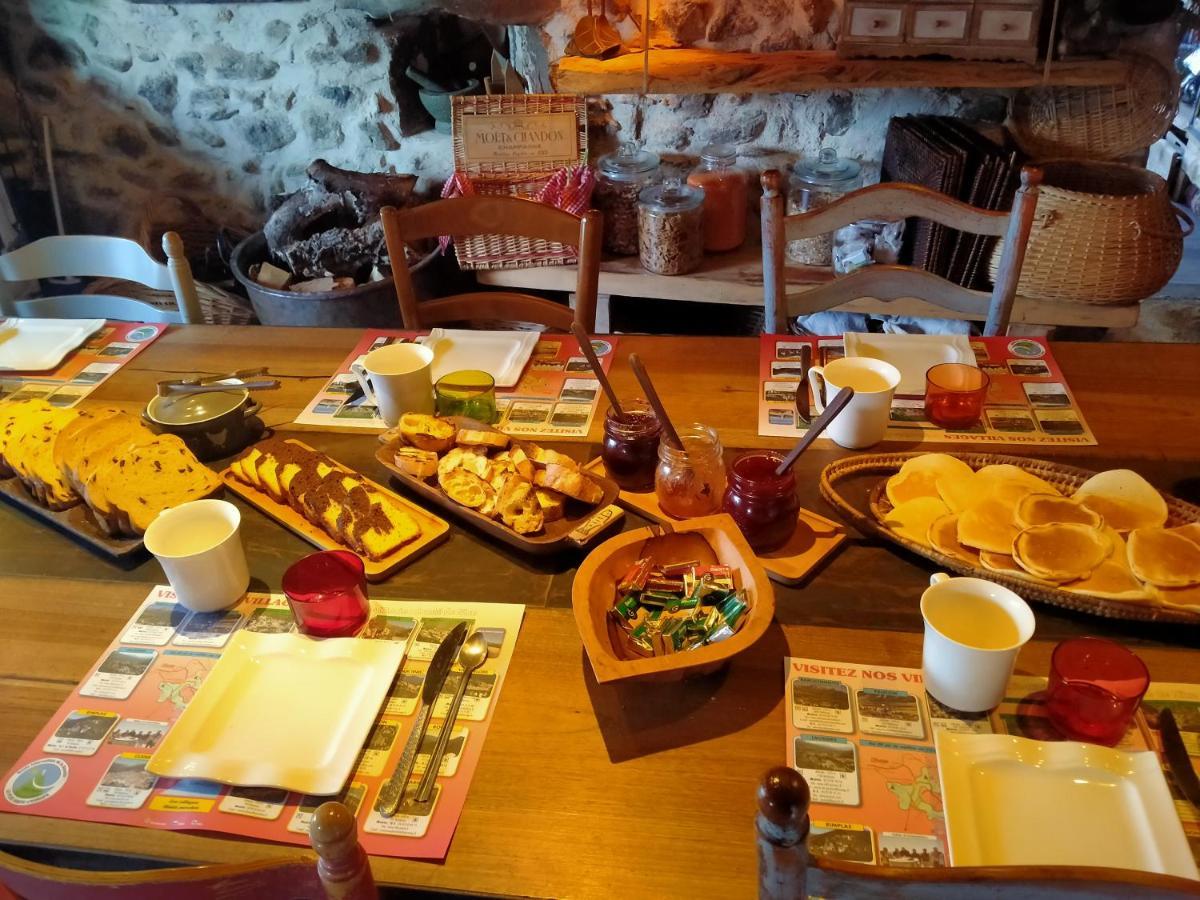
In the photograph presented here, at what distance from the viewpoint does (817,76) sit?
7.36ft

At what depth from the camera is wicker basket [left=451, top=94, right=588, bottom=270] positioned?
240cm

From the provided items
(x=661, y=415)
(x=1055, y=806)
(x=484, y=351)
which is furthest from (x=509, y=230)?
(x=1055, y=806)

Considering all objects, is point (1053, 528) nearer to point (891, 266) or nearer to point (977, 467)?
point (977, 467)

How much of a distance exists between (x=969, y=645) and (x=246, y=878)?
670mm

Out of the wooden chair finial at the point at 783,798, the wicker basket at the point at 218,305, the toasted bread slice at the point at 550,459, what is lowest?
the wicker basket at the point at 218,305

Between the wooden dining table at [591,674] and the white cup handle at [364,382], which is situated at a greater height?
the white cup handle at [364,382]

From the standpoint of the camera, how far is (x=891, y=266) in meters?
1.68

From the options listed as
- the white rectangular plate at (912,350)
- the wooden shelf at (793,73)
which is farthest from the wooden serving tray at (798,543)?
the wooden shelf at (793,73)

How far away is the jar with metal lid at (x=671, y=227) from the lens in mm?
2385

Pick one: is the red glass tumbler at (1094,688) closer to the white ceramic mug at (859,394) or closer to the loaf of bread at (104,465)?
the white ceramic mug at (859,394)

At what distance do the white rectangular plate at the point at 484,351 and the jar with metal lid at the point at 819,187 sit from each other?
107cm

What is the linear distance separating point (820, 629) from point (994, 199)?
1.63 m

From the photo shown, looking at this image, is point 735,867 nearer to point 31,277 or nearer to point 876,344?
point 876,344

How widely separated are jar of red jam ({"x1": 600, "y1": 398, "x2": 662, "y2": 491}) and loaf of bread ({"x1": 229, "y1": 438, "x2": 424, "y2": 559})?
278mm
